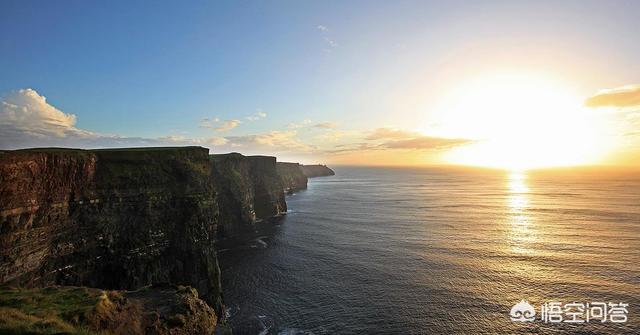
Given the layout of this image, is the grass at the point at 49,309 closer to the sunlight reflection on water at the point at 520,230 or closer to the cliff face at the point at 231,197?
the cliff face at the point at 231,197

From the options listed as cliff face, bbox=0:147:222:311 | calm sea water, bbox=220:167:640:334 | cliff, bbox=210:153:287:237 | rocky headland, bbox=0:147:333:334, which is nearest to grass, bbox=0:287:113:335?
rocky headland, bbox=0:147:333:334

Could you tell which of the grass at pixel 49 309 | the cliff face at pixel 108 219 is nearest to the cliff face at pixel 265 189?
the cliff face at pixel 108 219

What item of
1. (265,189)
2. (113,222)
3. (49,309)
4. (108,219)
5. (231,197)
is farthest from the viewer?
(265,189)

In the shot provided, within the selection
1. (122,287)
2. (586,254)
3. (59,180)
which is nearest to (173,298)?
(122,287)

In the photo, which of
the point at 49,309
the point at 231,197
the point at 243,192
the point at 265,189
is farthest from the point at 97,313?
the point at 265,189

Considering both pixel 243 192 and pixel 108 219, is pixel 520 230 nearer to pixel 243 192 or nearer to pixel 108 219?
pixel 243 192

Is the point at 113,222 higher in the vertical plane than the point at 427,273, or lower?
higher
